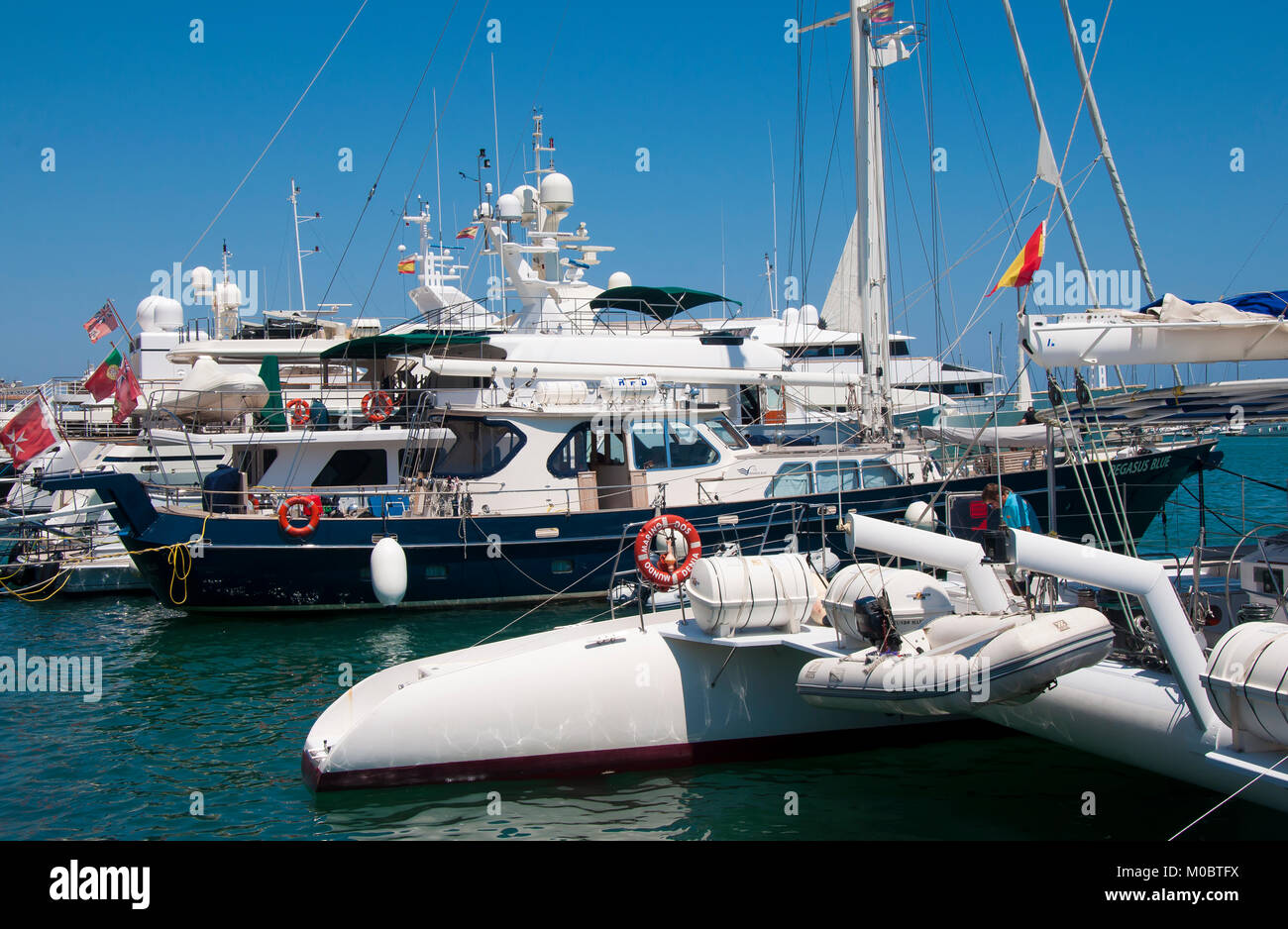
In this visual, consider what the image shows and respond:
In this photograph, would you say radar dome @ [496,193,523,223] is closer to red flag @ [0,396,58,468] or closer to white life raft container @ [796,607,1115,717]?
red flag @ [0,396,58,468]

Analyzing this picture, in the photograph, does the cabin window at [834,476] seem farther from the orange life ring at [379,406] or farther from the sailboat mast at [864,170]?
the orange life ring at [379,406]

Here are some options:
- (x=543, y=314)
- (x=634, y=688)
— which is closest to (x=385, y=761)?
(x=634, y=688)

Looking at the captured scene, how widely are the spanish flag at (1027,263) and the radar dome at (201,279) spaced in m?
35.2

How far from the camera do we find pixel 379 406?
1845 cm

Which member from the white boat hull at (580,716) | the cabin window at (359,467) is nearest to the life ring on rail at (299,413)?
the cabin window at (359,467)

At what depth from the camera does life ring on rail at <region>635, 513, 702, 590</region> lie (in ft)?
35.0

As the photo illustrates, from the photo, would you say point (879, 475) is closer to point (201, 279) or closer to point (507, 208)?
point (507, 208)

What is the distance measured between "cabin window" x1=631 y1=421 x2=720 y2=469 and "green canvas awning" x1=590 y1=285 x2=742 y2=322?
23.7 feet

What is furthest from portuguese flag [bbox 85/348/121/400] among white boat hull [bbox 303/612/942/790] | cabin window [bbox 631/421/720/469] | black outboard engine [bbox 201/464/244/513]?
Answer: white boat hull [bbox 303/612/942/790]

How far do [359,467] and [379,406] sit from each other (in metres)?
1.49

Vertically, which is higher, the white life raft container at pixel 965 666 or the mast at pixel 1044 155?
the mast at pixel 1044 155

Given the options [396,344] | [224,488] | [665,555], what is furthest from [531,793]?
[396,344]

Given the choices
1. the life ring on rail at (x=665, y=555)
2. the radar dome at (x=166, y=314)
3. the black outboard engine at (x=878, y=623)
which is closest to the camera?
the black outboard engine at (x=878, y=623)

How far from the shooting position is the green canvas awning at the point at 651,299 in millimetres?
24062
